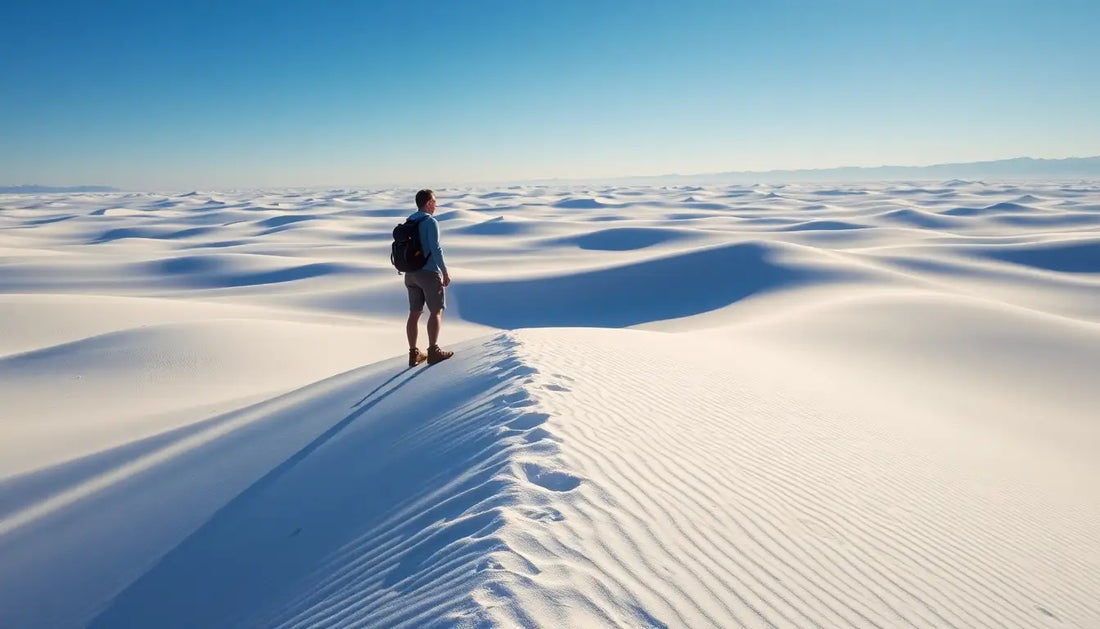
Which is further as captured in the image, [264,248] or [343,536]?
[264,248]

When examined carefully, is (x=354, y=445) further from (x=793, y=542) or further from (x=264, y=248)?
(x=264, y=248)

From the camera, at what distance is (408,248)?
6.17 meters

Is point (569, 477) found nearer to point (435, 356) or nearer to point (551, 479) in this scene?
point (551, 479)

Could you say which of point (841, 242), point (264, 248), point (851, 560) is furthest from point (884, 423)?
point (264, 248)

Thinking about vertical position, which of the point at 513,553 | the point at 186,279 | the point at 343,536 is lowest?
the point at 186,279

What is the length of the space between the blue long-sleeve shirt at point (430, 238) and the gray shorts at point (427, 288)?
0.45 ft

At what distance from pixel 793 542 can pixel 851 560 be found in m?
0.36

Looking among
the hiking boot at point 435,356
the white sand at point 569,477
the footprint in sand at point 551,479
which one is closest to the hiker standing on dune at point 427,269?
the hiking boot at point 435,356

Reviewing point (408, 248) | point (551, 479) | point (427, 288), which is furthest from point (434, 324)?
point (551, 479)

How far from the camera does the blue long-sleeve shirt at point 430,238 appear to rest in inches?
240

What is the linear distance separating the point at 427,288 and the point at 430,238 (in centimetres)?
58

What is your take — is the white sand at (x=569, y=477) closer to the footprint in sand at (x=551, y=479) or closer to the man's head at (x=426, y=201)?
the footprint in sand at (x=551, y=479)

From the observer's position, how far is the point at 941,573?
12.3 ft

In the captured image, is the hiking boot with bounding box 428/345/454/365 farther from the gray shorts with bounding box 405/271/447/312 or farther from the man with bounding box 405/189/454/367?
the gray shorts with bounding box 405/271/447/312
